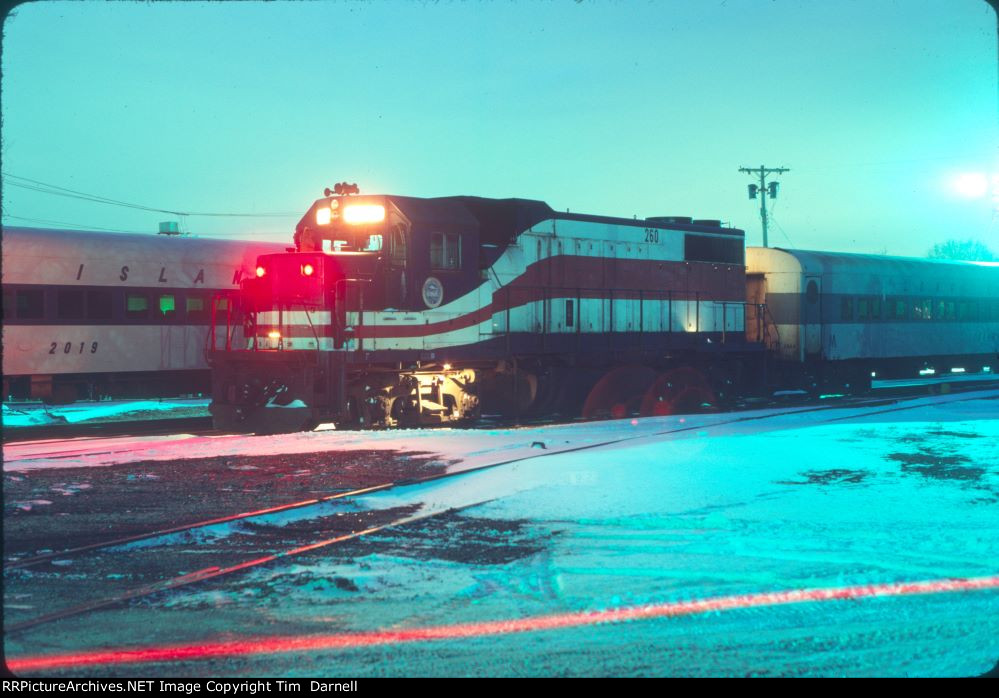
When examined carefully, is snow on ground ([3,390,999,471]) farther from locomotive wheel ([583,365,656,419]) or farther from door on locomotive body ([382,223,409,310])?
door on locomotive body ([382,223,409,310])

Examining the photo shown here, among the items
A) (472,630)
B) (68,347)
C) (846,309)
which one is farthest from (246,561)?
(846,309)

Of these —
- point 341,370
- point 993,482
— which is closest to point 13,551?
point 341,370

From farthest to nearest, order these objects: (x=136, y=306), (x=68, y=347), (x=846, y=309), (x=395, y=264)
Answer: (x=846, y=309) < (x=136, y=306) < (x=68, y=347) < (x=395, y=264)

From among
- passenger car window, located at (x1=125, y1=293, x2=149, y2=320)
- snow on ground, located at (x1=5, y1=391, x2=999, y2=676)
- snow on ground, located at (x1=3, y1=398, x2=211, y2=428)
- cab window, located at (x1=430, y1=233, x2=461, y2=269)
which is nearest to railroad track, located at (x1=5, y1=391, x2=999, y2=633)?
snow on ground, located at (x1=5, y1=391, x2=999, y2=676)

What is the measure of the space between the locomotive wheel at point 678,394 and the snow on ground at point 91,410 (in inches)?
375

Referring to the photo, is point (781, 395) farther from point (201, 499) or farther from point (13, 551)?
point (13, 551)

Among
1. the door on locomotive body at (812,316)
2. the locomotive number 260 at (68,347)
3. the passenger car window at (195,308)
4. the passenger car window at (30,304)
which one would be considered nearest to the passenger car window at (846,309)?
the door on locomotive body at (812,316)

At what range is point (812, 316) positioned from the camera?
2506 centimetres

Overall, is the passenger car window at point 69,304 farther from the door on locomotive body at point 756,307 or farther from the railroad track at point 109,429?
the door on locomotive body at point 756,307

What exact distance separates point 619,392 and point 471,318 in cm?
454

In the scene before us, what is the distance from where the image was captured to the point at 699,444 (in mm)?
13789

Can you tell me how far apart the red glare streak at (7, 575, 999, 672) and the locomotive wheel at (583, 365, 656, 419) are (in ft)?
40.6

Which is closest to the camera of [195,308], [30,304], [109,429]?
[109,429]

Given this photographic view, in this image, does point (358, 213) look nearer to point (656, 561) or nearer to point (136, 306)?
point (136, 306)
